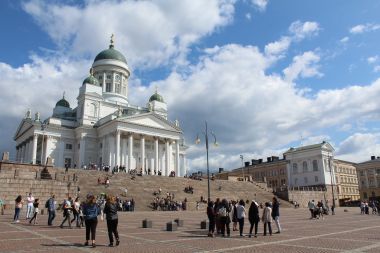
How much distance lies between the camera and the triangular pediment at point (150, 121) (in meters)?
62.5

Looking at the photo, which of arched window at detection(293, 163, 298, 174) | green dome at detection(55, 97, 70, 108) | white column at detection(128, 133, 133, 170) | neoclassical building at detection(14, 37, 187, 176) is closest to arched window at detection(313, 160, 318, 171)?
arched window at detection(293, 163, 298, 174)

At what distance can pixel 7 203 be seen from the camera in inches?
1172

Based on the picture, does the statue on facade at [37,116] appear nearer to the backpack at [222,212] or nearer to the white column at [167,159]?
the white column at [167,159]

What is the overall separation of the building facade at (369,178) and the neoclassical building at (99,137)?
5505cm

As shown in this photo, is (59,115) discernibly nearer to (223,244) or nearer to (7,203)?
(7,203)

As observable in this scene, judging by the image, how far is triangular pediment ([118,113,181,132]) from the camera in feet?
205

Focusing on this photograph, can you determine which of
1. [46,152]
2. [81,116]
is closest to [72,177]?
[46,152]

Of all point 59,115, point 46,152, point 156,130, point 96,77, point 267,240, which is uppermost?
point 96,77

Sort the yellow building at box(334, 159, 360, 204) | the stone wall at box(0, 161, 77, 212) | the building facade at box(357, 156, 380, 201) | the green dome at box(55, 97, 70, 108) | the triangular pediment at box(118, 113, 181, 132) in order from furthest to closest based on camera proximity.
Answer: the yellow building at box(334, 159, 360, 204)
the building facade at box(357, 156, 380, 201)
the green dome at box(55, 97, 70, 108)
the triangular pediment at box(118, 113, 181, 132)
the stone wall at box(0, 161, 77, 212)

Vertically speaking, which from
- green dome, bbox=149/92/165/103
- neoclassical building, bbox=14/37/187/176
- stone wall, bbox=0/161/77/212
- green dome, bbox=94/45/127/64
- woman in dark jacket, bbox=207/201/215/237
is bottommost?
woman in dark jacket, bbox=207/201/215/237

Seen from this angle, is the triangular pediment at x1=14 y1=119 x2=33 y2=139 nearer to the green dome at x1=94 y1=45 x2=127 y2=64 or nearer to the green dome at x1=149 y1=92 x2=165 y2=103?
the green dome at x1=94 y1=45 x2=127 y2=64

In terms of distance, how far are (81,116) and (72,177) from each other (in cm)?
3006

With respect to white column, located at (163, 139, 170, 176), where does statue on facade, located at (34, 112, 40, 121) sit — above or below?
above

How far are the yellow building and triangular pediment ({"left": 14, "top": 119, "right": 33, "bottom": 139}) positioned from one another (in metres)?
73.5
